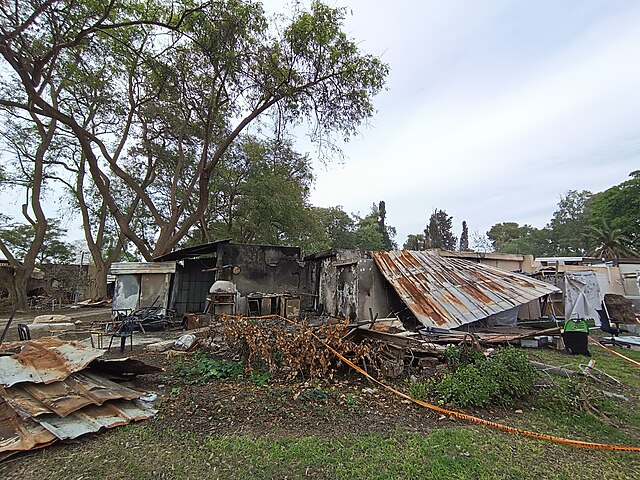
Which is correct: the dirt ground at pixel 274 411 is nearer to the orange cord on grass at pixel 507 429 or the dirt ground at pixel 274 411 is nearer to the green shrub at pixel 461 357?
the orange cord on grass at pixel 507 429

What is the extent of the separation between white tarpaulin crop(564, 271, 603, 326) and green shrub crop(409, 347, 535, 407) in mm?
9322

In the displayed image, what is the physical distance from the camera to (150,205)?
590 inches

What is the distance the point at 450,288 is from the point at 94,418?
7.82m

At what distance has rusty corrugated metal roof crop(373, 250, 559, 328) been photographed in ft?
25.4

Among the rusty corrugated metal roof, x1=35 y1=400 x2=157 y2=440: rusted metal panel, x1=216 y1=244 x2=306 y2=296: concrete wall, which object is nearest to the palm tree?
the rusty corrugated metal roof

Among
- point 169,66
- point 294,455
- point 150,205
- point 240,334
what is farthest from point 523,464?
point 150,205

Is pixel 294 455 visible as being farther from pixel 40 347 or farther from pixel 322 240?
pixel 322 240

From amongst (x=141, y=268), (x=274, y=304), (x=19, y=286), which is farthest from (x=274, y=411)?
(x=19, y=286)

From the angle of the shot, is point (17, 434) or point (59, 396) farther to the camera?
point (59, 396)

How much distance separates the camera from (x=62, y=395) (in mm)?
3691

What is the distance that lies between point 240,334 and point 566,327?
6.77m

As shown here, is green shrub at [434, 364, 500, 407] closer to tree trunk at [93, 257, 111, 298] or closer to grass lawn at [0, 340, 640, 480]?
grass lawn at [0, 340, 640, 480]

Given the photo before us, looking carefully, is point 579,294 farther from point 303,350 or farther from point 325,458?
point 325,458

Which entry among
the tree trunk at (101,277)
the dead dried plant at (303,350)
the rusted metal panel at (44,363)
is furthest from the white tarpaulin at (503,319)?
the tree trunk at (101,277)
